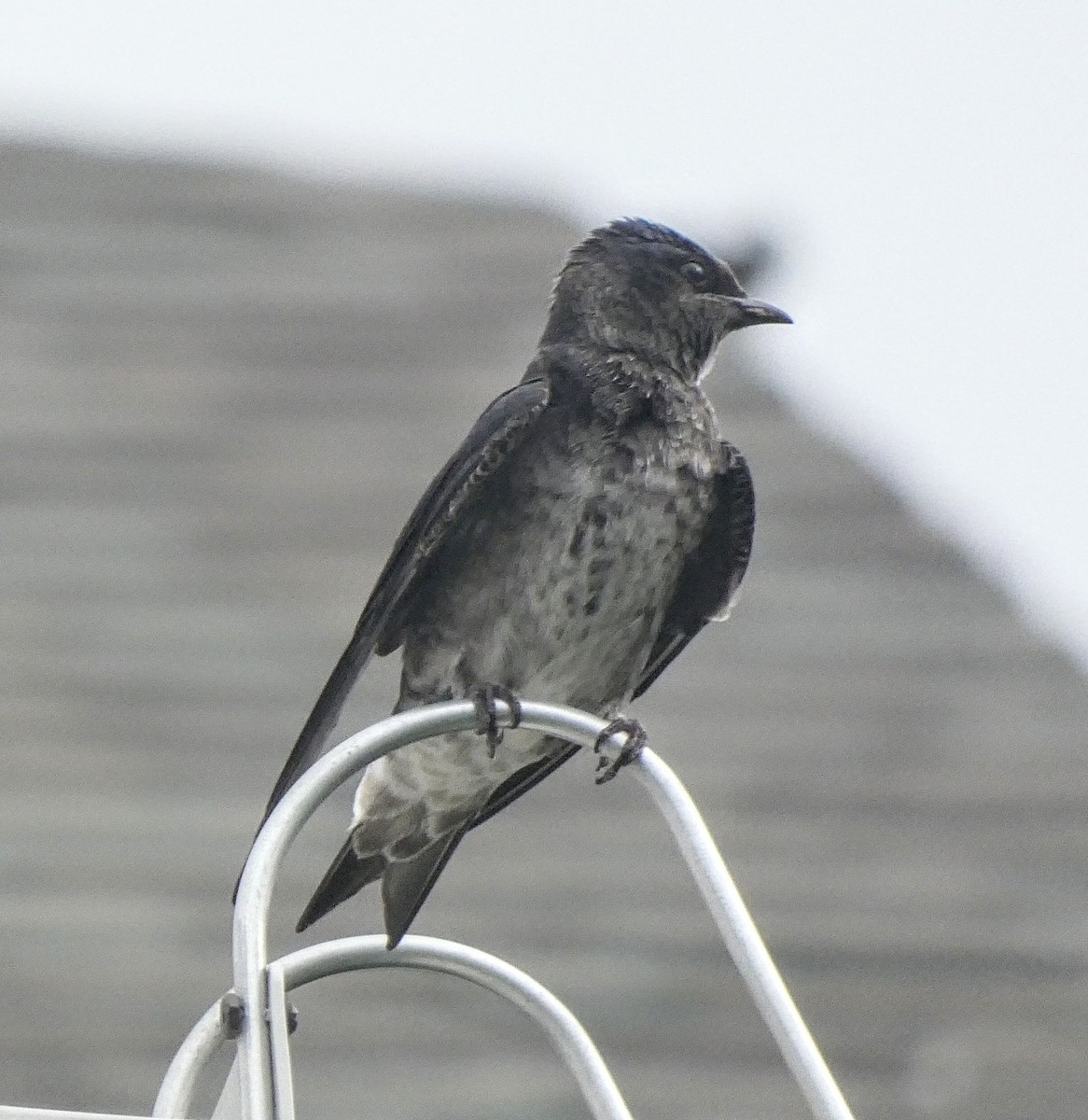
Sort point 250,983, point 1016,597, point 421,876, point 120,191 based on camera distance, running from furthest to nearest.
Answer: point 120,191 → point 1016,597 → point 421,876 → point 250,983

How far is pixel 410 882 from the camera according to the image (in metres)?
3.53

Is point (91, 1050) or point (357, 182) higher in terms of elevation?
point (357, 182)

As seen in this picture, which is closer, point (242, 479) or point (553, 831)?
point (553, 831)

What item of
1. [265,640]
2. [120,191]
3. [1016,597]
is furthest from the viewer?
[120,191]

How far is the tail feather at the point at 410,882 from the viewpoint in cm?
339

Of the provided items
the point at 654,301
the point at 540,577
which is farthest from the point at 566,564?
the point at 654,301

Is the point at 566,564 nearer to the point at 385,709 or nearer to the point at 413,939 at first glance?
the point at 413,939

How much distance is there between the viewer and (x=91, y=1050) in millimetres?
4004

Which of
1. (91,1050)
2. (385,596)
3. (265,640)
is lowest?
(91,1050)

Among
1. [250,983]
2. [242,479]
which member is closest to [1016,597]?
[242,479]

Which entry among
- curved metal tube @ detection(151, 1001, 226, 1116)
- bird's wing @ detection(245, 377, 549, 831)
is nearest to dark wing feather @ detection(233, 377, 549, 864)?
bird's wing @ detection(245, 377, 549, 831)

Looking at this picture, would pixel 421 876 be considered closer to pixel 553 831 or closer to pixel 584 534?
pixel 584 534

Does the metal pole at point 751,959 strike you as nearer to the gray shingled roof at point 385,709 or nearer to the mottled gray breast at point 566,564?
the mottled gray breast at point 566,564

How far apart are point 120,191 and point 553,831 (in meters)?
2.92
